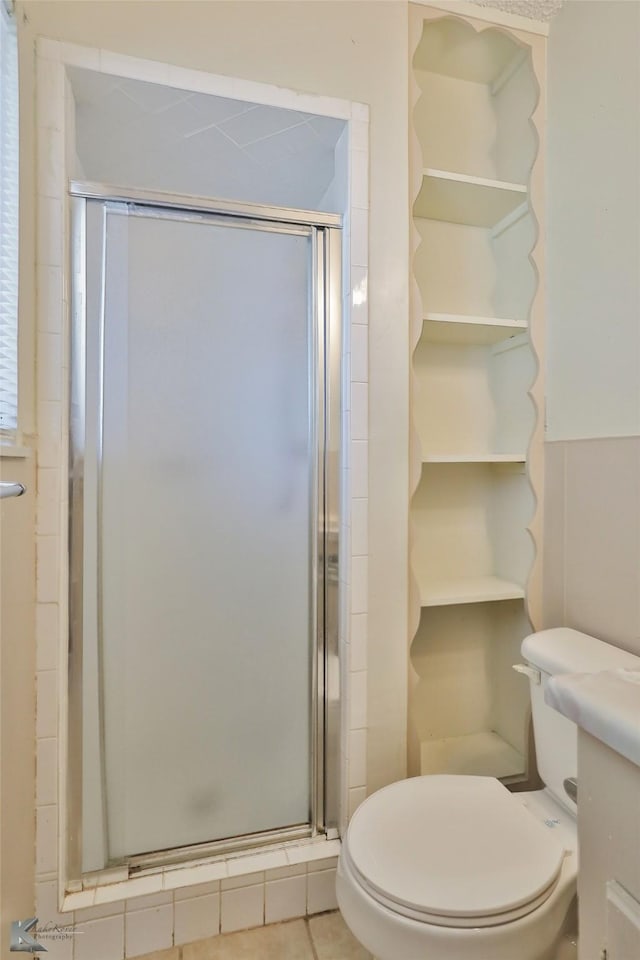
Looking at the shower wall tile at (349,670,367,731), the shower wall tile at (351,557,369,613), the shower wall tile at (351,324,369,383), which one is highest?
the shower wall tile at (351,324,369,383)

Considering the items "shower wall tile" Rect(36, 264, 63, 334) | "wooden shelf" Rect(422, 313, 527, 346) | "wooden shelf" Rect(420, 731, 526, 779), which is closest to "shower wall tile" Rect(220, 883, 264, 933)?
"wooden shelf" Rect(420, 731, 526, 779)

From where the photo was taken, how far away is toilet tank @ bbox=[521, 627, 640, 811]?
1.07 meters

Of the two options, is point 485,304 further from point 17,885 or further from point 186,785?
point 17,885

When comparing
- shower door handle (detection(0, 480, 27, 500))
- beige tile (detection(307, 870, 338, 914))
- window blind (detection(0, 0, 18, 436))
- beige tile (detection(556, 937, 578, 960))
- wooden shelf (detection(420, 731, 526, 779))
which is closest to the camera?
shower door handle (detection(0, 480, 27, 500))

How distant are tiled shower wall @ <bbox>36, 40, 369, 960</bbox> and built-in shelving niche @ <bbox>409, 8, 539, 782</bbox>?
17.5 inches

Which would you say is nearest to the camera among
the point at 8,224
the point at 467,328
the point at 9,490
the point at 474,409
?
the point at 9,490

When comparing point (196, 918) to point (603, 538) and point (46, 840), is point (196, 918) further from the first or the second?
point (603, 538)

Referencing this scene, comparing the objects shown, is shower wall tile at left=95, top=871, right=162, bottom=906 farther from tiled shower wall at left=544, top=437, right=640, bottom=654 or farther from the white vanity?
tiled shower wall at left=544, top=437, right=640, bottom=654

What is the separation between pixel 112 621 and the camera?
47.1 inches

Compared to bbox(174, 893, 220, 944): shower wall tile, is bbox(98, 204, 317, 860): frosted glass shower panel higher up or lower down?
higher up

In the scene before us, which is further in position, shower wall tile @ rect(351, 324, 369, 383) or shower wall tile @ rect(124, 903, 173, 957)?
shower wall tile @ rect(351, 324, 369, 383)

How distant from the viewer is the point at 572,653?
111cm

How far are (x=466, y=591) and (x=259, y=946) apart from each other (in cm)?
106

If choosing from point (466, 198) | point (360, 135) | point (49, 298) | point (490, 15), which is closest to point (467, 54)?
point (490, 15)
